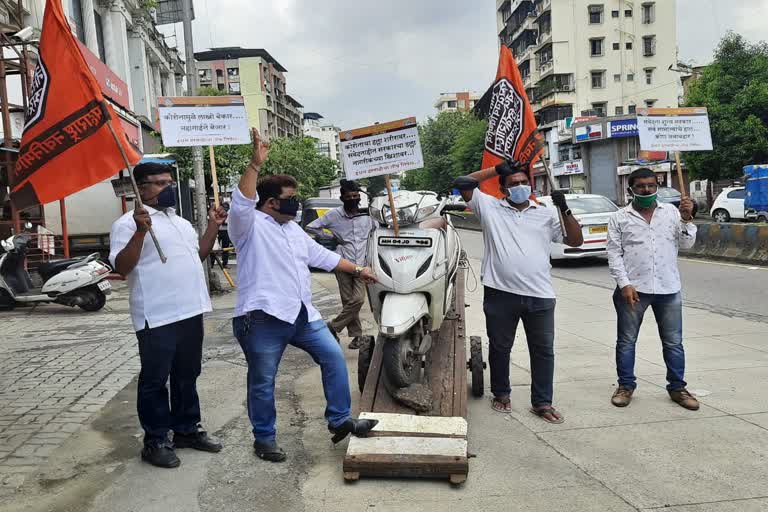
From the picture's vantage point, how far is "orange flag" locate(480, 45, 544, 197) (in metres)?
5.36

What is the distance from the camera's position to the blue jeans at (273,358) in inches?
153

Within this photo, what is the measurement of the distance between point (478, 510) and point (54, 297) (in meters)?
8.80

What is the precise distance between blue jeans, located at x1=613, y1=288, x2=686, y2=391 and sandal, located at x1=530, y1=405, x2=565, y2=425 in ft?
2.36

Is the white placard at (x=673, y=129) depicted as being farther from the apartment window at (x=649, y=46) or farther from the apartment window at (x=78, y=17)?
the apartment window at (x=649, y=46)

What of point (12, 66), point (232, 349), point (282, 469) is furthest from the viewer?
point (12, 66)

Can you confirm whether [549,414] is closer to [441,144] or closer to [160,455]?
[160,455]

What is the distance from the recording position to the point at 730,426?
433 centimetres

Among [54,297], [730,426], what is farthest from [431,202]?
[54,297]

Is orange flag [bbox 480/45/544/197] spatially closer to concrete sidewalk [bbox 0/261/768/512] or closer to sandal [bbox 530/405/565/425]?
sandal [bbox 530/405/565/425]

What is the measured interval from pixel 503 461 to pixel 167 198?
2.49 metres

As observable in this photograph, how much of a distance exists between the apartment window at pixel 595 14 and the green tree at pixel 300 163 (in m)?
27.6

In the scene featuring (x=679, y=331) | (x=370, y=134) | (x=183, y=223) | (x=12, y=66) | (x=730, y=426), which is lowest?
(x=730, y=426)

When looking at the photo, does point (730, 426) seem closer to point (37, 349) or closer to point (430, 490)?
point (430, 490)

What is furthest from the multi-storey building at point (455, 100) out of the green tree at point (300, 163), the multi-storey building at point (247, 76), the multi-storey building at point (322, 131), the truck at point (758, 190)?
the truck at point (758, 190)
